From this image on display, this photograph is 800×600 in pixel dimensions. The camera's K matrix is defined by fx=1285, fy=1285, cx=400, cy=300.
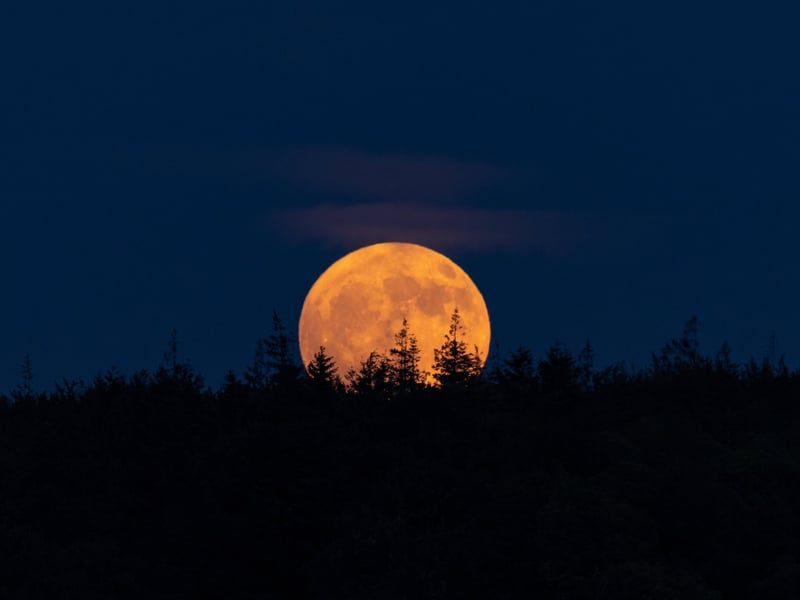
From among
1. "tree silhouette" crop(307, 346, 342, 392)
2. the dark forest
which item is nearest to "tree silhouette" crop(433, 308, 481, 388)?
the dark forest

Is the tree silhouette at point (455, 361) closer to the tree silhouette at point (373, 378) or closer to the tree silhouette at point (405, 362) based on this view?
the tree silhouette at point (405, 362)

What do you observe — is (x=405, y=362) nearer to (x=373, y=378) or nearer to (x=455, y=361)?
(x=373, y=378)

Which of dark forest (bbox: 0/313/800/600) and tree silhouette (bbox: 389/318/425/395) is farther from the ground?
tree silhouette (bbox: 389/318/425/395)

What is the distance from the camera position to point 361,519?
36719 millimetres

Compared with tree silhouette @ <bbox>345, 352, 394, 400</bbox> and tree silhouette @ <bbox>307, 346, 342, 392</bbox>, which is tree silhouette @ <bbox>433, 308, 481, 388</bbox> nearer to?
tree silhouette @ <bbox>345, 352, 394, 400</bbox>

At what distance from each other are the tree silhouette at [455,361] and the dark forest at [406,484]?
4.9 inches

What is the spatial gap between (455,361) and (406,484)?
523 inches

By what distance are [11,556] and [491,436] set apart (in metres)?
18.2

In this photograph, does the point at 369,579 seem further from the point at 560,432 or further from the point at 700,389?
the point at 700,389

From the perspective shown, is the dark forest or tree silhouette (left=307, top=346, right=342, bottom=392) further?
tree silhouette (left=307, top=346, right=342, bottom=392)

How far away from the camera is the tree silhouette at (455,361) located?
51.1 m

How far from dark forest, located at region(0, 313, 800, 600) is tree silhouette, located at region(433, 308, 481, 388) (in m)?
0.12

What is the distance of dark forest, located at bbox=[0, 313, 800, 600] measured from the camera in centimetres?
3481

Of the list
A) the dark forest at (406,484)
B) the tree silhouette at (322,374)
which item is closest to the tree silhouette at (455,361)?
the dark forest at (406,484)
